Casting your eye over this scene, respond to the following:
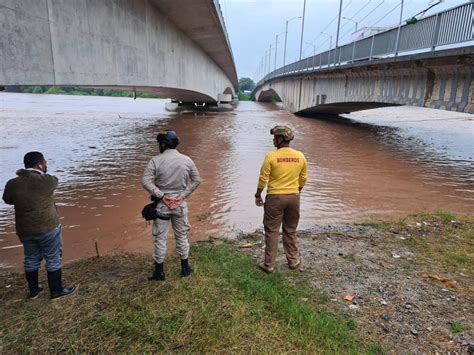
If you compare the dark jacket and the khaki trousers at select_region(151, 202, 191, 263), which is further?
the khaki trousers at select_region(151, 202, 191, 263)

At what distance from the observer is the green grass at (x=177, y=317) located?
2998 mm

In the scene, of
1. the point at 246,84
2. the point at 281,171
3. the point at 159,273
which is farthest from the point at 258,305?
the point at 246,84

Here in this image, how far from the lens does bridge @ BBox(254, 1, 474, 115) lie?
35.6ft

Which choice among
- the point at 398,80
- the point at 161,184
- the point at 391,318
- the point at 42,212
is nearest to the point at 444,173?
the point at 398,80

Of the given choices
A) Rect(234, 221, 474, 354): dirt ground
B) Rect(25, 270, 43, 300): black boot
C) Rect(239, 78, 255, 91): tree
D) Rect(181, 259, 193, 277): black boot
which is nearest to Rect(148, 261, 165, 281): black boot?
Rect(181, 259, 193, 277): black boot

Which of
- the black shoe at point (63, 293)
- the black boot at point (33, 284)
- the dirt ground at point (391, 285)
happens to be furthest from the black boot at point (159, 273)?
the dirt ground at point (391, 285)

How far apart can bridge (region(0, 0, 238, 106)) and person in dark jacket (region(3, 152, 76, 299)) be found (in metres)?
2.21

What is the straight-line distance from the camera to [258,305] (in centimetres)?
355

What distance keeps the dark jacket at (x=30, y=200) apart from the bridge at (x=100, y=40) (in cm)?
224

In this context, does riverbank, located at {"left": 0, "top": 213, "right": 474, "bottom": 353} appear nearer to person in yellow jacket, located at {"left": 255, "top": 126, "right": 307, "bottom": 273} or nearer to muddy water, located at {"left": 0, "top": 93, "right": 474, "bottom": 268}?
person in yellow jacket, located at {"left": 255, "top": 126, "right": 307, "bottom": 273}

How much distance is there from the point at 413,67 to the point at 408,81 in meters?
1.03

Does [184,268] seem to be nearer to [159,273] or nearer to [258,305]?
[159,273]

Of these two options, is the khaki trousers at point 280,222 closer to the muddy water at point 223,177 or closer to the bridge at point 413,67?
the muddy water at point 223,177

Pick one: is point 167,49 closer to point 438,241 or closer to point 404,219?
point 404,219
